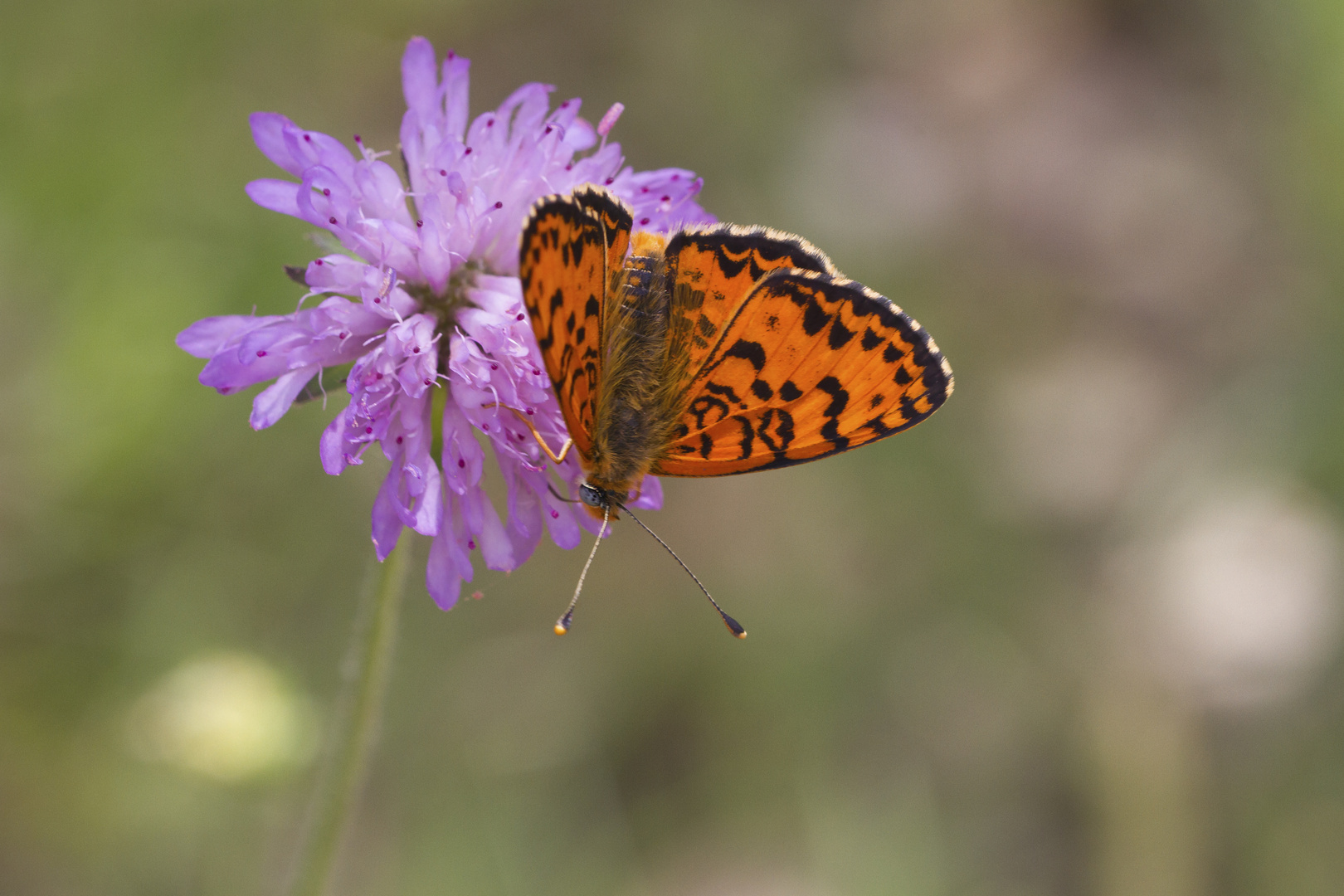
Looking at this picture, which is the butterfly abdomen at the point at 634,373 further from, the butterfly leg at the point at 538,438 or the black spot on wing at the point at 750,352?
the black spot on wing at the point at 750,352

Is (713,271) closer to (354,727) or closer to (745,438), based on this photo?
(745,438)

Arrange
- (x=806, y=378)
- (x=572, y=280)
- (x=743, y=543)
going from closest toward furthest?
(x=572, y=280)
(x=806, y=378)
(x=743, y=543)

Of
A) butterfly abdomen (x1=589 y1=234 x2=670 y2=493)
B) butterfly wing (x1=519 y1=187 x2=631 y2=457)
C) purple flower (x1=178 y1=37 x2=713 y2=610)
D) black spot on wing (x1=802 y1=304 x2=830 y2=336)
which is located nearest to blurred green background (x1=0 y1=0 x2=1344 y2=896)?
purple flower (x1=178 y1=37 x2=713 y2=610)

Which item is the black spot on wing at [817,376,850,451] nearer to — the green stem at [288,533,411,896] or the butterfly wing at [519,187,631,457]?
the butterfly wing at [519,187,631,457]

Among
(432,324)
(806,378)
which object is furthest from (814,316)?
(432,324)

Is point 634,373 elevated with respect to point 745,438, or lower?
elevated

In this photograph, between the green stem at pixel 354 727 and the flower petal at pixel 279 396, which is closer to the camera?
the flower petal at pixel 279 396

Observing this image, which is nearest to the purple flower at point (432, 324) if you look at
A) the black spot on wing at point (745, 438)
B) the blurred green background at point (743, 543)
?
the black spot on wing at point (745, 438)
